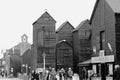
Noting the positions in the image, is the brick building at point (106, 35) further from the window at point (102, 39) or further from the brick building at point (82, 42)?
the brick building at point (82, 42)

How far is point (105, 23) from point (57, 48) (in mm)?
28067

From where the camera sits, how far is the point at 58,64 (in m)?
67.9

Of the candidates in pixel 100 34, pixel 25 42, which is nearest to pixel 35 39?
pixel 100 34

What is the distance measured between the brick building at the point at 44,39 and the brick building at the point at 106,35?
2061cm

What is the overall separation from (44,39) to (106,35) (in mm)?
27235

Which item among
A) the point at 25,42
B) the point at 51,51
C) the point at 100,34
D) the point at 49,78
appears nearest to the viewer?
the point at 49,78

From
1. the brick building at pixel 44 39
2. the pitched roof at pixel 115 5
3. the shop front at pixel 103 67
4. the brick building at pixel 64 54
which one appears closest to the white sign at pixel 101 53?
the shop front at pixel 103 67

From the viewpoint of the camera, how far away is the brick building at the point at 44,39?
66375 mm

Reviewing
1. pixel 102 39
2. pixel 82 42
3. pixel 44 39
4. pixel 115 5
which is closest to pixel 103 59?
pixel 102 39

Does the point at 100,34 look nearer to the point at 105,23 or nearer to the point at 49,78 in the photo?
the point at 105,23

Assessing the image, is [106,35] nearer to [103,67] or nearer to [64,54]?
[103,67]

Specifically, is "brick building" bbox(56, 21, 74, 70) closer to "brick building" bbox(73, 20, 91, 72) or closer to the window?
"brick building" bbox(73, 20, 91, 72)

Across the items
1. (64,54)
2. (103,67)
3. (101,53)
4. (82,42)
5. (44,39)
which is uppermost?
(44,39)

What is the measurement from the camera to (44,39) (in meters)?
67.7
